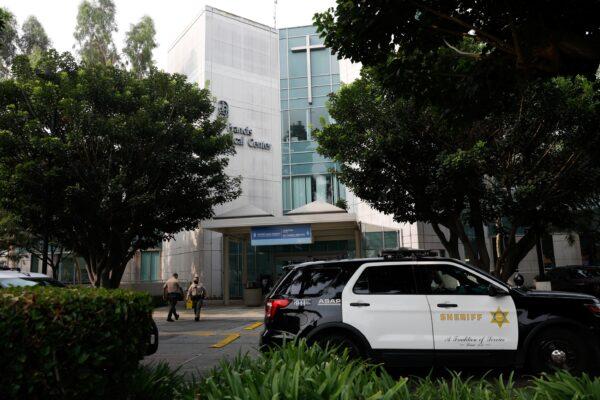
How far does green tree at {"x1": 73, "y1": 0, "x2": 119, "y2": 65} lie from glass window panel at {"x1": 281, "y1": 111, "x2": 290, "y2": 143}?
38.5 feet

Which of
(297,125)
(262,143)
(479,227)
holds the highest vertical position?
(297,125)

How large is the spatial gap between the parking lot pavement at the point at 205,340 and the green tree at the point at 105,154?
409 centimetres

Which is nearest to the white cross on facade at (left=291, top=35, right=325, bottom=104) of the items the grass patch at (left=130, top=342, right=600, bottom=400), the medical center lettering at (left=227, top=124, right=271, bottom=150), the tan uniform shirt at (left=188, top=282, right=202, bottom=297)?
the medical center lettering at (left=227, top=124, right=271, bottom=150)

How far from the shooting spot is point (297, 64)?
105ft

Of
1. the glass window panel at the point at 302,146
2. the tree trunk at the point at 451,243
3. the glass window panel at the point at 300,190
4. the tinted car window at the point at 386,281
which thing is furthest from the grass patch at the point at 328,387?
the glass window panel at the point at 302,146

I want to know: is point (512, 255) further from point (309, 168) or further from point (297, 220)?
point (309, 168)

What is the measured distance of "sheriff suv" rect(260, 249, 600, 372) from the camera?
6340 millimetres

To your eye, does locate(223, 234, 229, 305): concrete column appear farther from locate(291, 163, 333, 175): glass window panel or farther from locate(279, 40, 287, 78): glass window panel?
locate(279, 40, 287, 78): glass window panel

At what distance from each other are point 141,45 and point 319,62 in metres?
12.1

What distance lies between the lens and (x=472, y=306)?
6.54 metres

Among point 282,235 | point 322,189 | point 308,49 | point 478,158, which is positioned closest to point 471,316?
point 478,158

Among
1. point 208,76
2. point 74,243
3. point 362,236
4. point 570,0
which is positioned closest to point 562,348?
point 570,0

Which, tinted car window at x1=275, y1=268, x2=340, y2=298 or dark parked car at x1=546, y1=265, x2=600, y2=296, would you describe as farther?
dark parked car at x1=546, y1=265, x2=600, y2=296

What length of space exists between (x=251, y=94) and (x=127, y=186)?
15509 mm
